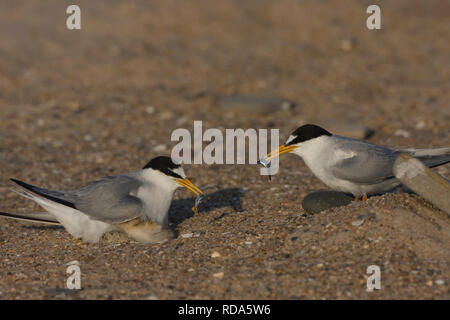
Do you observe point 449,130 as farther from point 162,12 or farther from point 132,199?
point 162,12

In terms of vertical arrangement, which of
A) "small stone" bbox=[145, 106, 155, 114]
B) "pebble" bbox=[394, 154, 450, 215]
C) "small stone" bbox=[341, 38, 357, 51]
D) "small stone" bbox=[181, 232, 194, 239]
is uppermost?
"small stone" bbox=[341, 38, 357, 51]

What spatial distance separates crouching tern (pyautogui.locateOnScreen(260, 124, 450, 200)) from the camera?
5.24 m

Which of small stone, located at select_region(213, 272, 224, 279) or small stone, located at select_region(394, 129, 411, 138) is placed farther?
small stone, located at select_region(394, 129, 411, 138)

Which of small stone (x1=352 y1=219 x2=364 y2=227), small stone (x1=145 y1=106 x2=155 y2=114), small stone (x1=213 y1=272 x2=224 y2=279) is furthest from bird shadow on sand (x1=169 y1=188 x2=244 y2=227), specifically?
small stone (x1=145 y1=106 x2=155 y2=114)

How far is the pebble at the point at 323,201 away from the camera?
534 cm

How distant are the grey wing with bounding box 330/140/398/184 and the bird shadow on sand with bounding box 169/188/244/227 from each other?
3.78 ft

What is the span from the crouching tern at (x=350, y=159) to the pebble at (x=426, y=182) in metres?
0.22

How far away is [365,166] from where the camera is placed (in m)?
5.24

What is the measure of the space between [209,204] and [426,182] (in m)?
2.22

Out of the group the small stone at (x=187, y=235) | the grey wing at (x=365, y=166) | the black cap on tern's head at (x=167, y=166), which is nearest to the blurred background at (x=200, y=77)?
the grey wing at (x=365, y=166)

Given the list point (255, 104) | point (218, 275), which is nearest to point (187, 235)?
point (218, 275)

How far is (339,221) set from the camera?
481cm

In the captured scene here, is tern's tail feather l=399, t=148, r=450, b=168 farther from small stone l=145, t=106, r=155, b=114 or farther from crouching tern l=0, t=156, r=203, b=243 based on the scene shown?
small stone l=145, t=106, r=155, b=114

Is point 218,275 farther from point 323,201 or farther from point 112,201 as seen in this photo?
point 323,201
